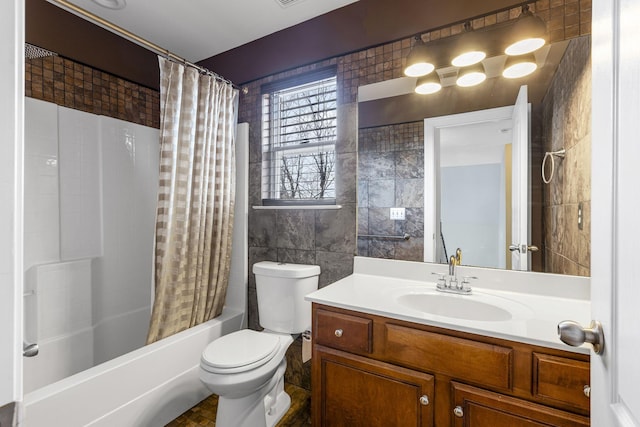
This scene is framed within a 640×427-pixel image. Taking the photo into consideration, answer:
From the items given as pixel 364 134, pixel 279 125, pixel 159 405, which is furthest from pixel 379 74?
pixel 159 405

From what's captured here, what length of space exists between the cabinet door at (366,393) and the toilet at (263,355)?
0.29m

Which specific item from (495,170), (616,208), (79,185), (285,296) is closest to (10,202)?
(616,208)

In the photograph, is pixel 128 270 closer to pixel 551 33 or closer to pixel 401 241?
pixel 401 241

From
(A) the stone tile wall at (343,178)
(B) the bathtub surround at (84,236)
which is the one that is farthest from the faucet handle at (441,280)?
(B) the bathtub surround at (84,236)

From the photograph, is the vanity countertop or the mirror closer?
the vanity countertop

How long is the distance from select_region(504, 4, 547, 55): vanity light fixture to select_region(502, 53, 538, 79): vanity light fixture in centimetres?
2

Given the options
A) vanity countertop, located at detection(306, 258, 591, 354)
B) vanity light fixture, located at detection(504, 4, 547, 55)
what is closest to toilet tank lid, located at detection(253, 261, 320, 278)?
A: vanity countertop, located at detection(306, 258, 591, 354)

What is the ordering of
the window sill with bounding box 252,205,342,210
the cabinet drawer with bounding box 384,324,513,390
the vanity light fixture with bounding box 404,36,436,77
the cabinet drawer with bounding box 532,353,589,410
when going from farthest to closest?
the window sill with bounding box 252,205,342,210 < the vanity light fixture with bounding box 404,36,436,77 < the cabinet drawer with bounding box 384,324,513,390 < the cabinet drawer with bounding box 532,353,589,410

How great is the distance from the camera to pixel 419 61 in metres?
1.62

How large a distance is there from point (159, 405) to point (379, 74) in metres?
2.21

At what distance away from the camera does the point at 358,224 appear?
1.87 m

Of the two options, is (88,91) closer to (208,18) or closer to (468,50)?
(208,18)

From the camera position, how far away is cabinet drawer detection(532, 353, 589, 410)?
3.00 feet

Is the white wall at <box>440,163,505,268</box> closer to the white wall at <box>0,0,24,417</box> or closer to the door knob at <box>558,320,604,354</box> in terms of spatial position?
the door knob at <box>558,320,604,354</box>
